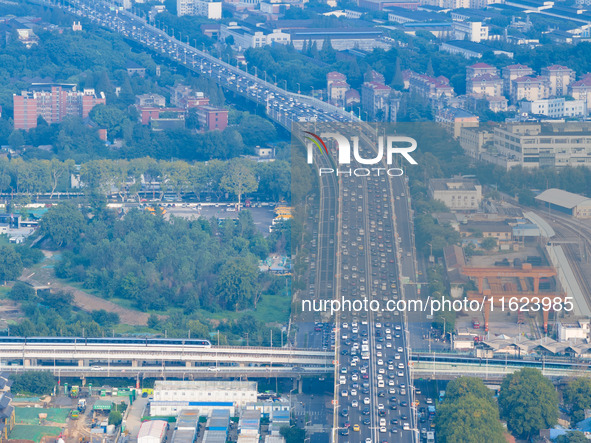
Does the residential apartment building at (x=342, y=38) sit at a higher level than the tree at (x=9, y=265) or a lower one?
lower

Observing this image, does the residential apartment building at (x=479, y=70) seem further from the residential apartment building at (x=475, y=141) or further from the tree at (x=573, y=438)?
the tree at (x=573, y=438)

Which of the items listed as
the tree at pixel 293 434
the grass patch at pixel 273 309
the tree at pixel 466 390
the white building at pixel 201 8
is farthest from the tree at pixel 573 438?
the white building at pixel 201 8

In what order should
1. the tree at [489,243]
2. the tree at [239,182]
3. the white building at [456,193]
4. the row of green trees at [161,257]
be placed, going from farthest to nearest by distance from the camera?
the tree at [239,182] → the white building at [456,193] → the row of green trees at [161,257] → the tree at [489,243]

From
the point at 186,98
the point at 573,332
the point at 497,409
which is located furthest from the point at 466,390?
the point at 186,98

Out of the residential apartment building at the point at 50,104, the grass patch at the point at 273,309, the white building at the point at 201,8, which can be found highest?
the grass patch at the point at 273,309

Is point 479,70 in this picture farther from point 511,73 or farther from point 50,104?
point 50,104

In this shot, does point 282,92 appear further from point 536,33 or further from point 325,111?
point 536,33

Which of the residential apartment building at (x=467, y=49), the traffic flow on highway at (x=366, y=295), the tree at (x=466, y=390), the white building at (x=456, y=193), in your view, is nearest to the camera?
the traffic flow on highway at (x=366, y=295)
